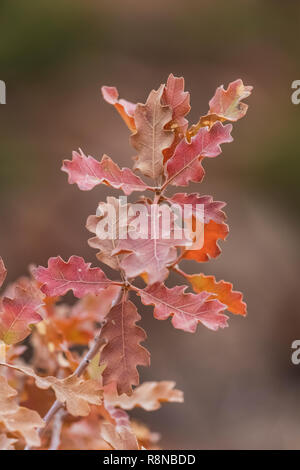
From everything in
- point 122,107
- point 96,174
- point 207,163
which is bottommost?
point 96,174

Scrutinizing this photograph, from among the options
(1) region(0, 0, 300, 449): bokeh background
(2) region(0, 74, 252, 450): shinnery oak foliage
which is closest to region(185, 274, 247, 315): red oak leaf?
(2) region(0, 74, 252, 450): shinnery oak foliage

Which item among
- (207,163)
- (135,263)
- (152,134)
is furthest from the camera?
(207,163)

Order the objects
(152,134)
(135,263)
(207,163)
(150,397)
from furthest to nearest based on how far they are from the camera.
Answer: (207,163)
(150,397)
(152,134)
(135,263)

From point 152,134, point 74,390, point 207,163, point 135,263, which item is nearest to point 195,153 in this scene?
point 152,134

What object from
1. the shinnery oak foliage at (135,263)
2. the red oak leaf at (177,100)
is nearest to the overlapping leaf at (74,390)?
the shinnery oak foliage at (135,263)

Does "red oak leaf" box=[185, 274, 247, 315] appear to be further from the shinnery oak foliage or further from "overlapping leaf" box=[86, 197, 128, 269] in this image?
"overlapping leaf" box=[86, 197, 128, 269]

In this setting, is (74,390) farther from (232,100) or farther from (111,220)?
(232,100)
